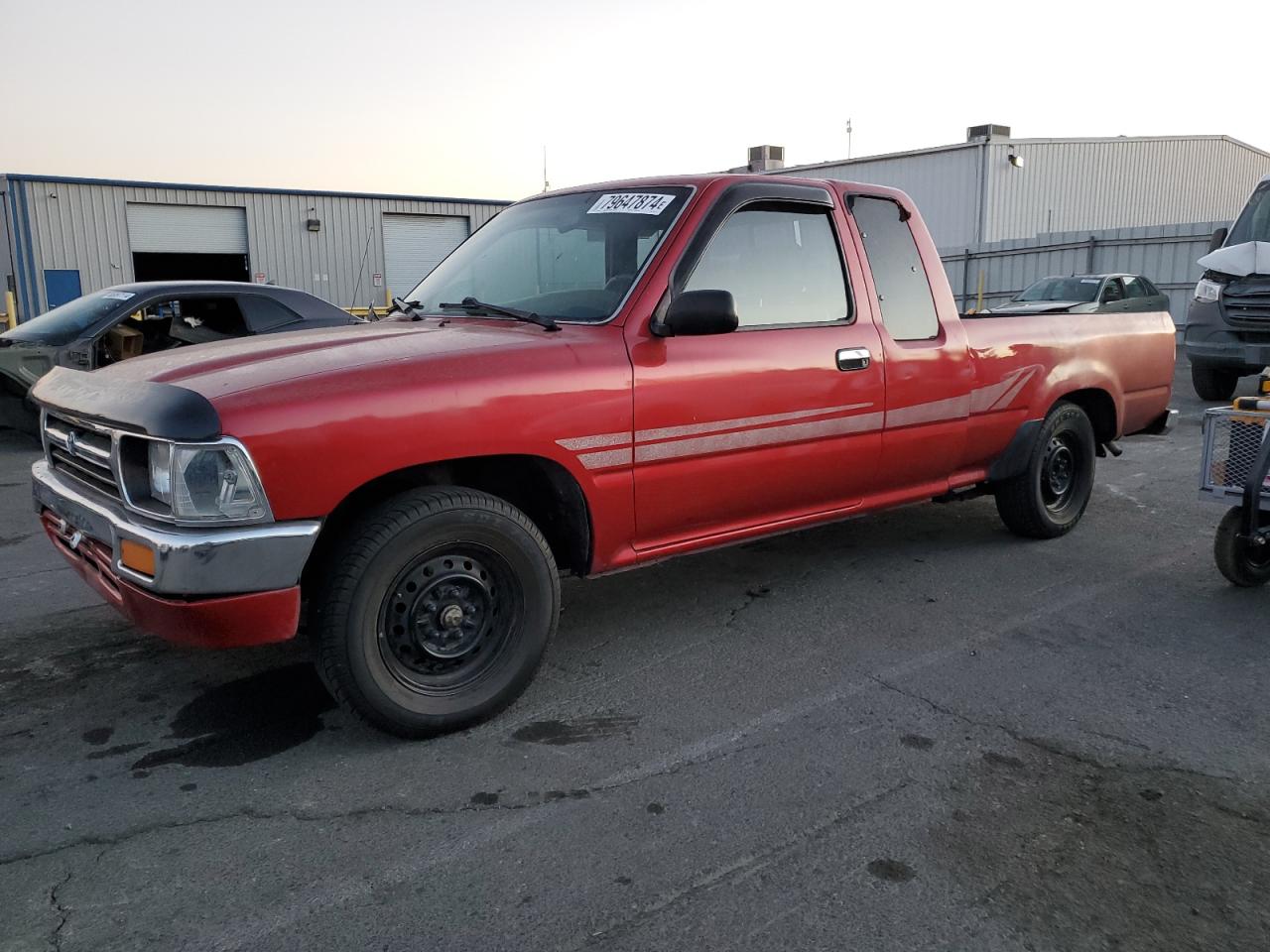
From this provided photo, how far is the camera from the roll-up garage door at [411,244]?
966 inches

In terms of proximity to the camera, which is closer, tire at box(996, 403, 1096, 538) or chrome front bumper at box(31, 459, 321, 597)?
chrome front bumper at box(31, 459, 321, 597)

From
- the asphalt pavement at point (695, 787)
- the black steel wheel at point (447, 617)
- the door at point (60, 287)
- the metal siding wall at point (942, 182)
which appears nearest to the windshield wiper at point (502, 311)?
the black steel wheel at point (447, 617)

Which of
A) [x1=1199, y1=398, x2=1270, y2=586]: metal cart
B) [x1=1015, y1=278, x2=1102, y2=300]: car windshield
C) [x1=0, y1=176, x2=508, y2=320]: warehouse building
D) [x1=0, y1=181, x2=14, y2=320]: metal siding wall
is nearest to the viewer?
[x1=1199, y1=398, x2=1270, y2=586]: metal cart

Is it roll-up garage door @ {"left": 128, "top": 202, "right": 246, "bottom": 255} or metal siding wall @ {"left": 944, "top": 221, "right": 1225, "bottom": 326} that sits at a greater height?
roll-up garage door @ {"left": 128, "top": 202, "right": 246, "bottom": 255}

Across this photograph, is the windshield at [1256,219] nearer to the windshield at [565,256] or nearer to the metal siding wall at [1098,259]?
the windshield at [565,256]

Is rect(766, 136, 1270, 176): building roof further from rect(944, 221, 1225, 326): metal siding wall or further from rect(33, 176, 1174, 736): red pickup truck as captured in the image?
rect(33, 176, 1174, 736): red pickup truck

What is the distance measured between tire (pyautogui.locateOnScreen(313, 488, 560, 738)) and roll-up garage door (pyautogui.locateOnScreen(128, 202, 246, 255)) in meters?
22.4

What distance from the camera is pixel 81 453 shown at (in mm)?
3377

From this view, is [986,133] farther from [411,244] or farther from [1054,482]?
[1054,482]

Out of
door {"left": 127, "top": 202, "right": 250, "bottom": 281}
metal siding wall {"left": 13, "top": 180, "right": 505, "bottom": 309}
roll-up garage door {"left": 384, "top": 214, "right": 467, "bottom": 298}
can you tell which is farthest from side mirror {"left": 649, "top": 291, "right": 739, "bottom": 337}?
roll-up garage door {"left": 384, "top": 214, "right": 467, "bottom": 298}

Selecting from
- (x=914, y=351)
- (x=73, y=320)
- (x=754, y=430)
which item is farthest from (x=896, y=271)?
(x=73, y=320)

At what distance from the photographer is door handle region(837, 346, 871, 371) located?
4.30 metres

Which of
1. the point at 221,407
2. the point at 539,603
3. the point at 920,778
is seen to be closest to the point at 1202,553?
the point at 920,778

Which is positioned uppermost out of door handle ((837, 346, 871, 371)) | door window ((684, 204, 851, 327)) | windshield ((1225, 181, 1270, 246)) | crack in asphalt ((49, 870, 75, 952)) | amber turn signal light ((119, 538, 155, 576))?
windshield ((1225, 181, 1270, 246))
